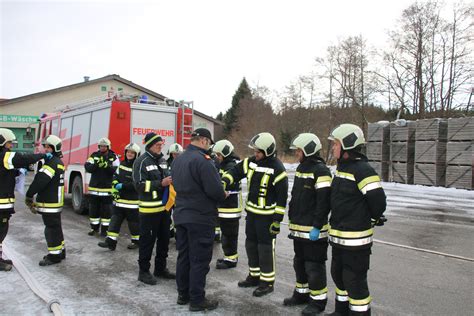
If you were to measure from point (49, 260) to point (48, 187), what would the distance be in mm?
1073

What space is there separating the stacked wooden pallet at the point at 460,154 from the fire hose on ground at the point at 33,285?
16.1 metres

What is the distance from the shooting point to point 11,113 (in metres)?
31.5

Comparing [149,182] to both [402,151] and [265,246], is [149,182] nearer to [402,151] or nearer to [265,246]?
[265,246]

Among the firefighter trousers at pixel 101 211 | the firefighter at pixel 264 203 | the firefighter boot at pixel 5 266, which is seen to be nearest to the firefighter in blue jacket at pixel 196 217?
the firefighter at pixel 264 203

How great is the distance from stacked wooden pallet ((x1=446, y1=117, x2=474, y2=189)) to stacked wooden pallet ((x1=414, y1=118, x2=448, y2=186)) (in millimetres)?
468

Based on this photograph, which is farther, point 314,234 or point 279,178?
point 279,178

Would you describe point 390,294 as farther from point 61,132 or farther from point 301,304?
point 61,132

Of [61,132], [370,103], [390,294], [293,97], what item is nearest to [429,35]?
[370,103]

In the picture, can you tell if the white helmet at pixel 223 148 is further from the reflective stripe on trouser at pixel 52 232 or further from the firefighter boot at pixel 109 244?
the reflective stripe on trouser at pixel 52 232

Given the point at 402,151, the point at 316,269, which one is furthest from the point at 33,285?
the point at 402,151

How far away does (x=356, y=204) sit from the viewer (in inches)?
155

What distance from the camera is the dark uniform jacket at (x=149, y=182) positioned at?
5.38 meters

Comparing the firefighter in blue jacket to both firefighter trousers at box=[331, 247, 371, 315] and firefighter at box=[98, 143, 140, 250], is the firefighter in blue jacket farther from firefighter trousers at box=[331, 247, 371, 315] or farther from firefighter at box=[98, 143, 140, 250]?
firefighter at box=[98, 143, 140, 250]

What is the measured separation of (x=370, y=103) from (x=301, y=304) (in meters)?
31.3
